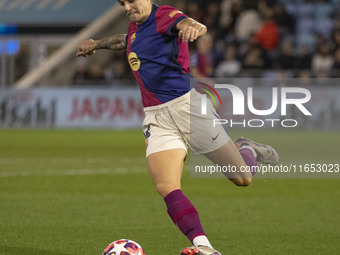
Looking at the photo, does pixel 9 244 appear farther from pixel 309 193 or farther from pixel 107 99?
pixel 107 99

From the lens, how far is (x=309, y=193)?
34.9 ft

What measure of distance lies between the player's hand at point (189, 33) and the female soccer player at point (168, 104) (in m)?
0.44

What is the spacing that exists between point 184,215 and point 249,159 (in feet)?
4.57

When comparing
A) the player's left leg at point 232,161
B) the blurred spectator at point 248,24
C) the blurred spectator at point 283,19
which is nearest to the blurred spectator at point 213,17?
the blurred spectator at point 248,24

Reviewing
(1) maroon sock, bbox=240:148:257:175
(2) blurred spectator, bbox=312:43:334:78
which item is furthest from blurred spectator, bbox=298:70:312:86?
(1) maroon sock, bbox=240:148:257:175

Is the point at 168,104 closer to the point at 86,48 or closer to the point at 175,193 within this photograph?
the point at 175,193

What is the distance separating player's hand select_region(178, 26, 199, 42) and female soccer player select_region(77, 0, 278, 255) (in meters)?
0.44

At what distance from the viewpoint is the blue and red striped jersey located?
235 inches

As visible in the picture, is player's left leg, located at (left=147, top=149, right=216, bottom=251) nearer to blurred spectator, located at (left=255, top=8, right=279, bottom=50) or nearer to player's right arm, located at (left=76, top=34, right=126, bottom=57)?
player's right arm, located at (left=76, top=34, right=126, bottom=57)

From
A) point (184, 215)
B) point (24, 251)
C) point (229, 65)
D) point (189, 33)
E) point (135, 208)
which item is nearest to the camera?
point (189, 33)

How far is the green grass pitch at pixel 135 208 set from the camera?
692 centimetres

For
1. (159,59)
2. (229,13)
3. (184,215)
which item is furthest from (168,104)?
(229,13)

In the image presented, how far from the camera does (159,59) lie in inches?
235

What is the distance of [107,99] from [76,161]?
325 inches
